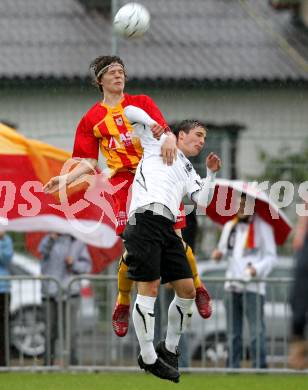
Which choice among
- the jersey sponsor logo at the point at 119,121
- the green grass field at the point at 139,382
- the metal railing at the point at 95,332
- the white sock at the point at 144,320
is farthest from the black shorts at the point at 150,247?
the metal railing at the point at 95,332

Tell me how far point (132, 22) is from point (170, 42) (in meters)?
10.3

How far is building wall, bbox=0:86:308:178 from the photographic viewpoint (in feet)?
60.7

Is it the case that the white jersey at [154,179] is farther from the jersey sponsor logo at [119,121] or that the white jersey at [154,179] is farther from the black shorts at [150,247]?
the jersey sponsor logo at [119,121]

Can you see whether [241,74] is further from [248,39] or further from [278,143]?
[278,143]

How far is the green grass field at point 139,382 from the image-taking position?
1218 cm

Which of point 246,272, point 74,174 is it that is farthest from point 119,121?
point 246,272

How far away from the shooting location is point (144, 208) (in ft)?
33.2

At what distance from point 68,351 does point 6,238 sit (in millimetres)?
1442

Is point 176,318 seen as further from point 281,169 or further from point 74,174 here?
point 281,169

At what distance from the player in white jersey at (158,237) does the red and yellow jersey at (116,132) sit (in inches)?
8.5

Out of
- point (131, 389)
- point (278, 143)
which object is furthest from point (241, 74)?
point (131, 389)

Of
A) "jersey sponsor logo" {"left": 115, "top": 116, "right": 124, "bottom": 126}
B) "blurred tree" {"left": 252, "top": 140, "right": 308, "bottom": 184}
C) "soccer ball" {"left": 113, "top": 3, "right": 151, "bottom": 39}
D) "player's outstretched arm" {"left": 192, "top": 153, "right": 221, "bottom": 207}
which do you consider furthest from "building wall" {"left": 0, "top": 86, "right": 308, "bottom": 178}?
"jersey sponsor logo" {"left": 115, "top": 116, "right": 124, "bottom": 126}

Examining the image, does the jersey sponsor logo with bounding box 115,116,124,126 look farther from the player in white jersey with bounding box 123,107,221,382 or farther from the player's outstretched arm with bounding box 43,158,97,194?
the player's outstretched arm with bounding box 43,158,97,194

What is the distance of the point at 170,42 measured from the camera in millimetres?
21906
